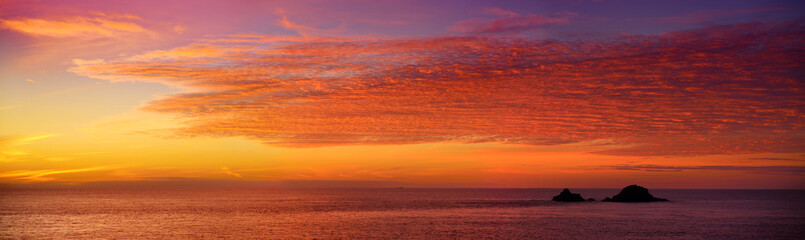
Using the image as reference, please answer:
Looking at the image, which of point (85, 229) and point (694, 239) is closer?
point (694, 239)

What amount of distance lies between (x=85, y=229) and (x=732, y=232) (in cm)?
8370

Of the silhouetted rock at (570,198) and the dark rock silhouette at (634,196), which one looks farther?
the silhouetted rock at (570,198)

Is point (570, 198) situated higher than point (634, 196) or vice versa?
point (634, 196)

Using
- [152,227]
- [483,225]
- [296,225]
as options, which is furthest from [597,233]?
[152,227]

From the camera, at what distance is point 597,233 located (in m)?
66.9

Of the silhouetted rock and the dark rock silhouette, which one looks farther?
the silhouetted rock

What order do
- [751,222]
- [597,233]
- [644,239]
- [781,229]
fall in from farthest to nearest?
[751,222] → [781,229] → [597,233] → [644,239]

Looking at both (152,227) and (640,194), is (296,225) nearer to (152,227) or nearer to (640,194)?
(152,227)

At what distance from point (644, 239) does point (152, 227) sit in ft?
209

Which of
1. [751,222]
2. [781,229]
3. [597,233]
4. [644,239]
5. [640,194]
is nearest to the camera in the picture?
[644,239]

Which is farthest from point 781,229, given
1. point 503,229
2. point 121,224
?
point 121,224

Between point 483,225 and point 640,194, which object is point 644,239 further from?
point 640,194

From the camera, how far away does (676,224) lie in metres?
79.8

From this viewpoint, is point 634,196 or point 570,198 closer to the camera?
point 634,196
